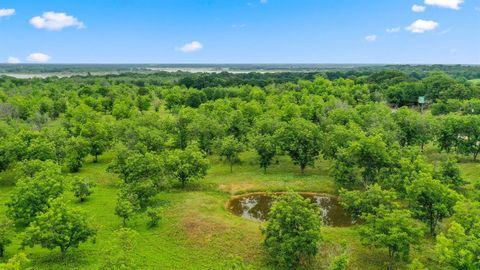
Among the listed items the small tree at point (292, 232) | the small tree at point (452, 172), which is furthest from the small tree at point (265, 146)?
the small tree at point (292, 232)

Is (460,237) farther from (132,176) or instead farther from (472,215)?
(132,176)

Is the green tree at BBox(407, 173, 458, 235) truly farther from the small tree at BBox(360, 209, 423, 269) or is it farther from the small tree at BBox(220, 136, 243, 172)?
the small tree at BBox(220, 136, 243, 172)

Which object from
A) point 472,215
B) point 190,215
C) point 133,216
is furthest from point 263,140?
point 472,215

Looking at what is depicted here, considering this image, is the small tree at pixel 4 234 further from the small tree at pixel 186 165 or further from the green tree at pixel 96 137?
the green tree at pixel 96 137

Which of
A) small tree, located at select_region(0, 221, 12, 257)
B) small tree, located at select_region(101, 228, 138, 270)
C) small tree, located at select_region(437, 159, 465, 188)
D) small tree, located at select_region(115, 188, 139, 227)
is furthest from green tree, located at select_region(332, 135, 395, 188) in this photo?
small tree, located at select_region(0, 221, 12, 257)

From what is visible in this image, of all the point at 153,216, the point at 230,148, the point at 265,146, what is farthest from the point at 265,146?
the point at 153,216

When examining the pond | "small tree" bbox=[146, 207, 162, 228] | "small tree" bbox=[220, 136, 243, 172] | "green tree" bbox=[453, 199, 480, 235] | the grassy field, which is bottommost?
the pond

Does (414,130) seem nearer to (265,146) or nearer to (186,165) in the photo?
(265,146)
